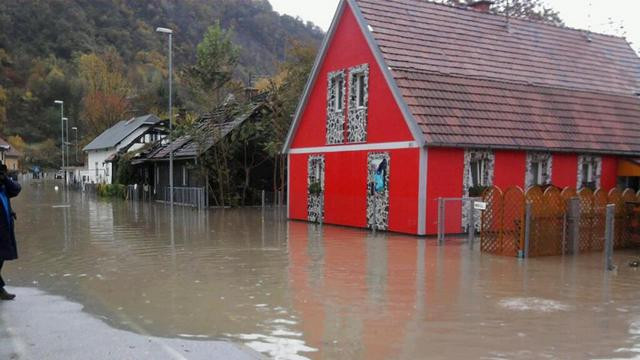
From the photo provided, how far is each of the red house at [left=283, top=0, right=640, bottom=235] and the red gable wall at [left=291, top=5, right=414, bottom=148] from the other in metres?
0.05

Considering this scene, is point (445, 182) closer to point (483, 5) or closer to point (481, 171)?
point (481, 171)

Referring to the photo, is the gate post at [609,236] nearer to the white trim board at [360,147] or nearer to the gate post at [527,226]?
the gate post at [527,226]

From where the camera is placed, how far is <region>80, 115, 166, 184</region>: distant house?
4978 centimetres

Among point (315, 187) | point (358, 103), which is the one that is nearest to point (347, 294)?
point (358, 103)

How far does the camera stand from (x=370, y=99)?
19.2 meters

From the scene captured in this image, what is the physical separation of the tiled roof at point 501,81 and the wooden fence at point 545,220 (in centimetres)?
373

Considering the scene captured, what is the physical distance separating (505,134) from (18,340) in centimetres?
1487

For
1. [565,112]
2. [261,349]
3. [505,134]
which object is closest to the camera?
[261,349]

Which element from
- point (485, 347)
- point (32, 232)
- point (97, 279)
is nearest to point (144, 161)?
point (32, 232)

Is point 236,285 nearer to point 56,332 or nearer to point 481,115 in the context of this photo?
point 56,332

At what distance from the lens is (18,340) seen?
21.8ft

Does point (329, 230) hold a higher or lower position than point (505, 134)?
lower

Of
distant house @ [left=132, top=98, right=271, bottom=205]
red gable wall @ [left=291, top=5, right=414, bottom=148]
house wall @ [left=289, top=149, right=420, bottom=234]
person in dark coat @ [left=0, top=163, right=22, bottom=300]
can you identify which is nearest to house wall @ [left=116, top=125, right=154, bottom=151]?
distant house @ [left=132, top=98, right=271, bottom=205]

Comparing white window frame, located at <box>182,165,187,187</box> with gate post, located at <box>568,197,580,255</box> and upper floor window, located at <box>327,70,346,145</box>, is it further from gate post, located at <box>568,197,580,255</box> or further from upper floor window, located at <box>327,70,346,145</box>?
gate post, located at <box>568,197,580,255</box>
